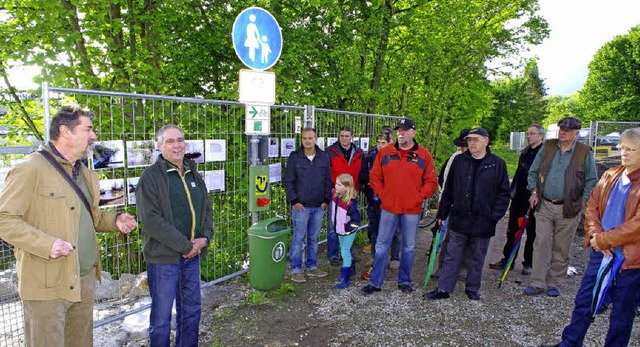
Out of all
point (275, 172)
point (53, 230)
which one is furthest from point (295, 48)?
point (53, 230)

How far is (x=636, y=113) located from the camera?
36.9m

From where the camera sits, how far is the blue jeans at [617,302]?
330 cm

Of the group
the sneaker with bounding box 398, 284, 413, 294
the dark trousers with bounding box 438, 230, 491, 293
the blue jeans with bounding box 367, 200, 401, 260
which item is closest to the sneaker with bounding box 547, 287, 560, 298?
the dark trousers with bounding box 438, 230, 491, 293

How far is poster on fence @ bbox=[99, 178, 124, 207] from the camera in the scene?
12.5ft

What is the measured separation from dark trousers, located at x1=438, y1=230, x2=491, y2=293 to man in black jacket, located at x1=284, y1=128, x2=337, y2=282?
5.82 feet

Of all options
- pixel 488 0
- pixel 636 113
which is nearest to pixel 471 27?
pixel 488 0

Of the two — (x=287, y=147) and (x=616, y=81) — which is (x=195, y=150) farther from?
(x=616, y=81)

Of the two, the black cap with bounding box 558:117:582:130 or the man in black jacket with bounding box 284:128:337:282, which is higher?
the black cap with bounding box 558:117:582:130

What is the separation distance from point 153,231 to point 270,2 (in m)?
5.84

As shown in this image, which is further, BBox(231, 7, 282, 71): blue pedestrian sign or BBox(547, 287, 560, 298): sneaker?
BBox(547, 287, 560, 298): sneaker

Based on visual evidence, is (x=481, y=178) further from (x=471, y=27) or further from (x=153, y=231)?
(x=471, y=27)

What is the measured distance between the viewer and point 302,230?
5734mm

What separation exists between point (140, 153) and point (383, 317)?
3141mm

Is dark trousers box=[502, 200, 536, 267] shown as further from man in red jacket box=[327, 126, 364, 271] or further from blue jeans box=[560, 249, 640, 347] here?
blue jeans box=[560, 249, 640, 347]
